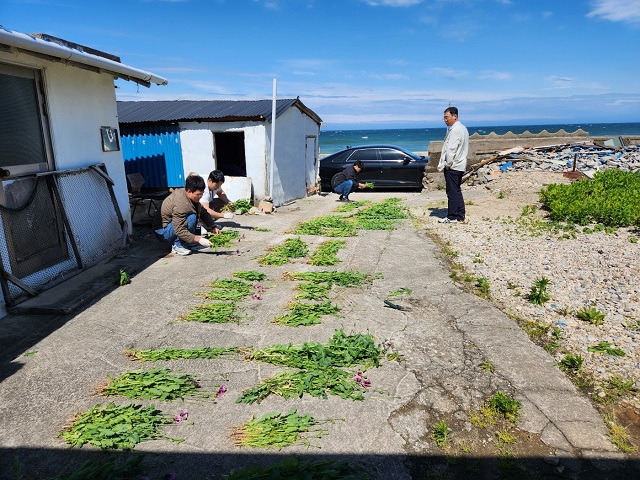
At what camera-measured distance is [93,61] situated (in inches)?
248

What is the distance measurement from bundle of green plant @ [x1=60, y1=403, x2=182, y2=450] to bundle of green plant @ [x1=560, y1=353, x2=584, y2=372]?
134 inches

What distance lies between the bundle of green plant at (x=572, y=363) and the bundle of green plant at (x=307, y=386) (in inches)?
76.2

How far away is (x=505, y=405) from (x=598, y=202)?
8669 mm

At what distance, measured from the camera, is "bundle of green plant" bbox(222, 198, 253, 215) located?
40.5ft

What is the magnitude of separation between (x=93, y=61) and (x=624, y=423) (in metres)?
7.47

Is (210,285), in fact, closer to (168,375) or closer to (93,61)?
(168,375)

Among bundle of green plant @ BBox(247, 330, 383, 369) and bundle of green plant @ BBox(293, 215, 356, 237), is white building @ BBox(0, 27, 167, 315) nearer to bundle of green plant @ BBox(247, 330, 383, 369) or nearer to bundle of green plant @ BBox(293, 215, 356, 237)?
bundle of green plant @ BBox(247, 330, 383, 369)

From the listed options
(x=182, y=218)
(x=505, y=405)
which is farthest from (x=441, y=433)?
(x=182, y=218)

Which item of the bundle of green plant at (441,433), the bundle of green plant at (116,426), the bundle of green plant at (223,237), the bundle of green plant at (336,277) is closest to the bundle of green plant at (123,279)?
the bundle of green plant at (223,237)

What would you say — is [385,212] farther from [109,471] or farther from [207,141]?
[109,471]

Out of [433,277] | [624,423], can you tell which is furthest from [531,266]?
[624,423]

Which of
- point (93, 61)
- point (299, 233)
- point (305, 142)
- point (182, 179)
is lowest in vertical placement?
point (299, 233)

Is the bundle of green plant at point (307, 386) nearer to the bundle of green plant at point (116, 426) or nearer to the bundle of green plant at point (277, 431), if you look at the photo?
the bundle of green plant at point (277, 431)

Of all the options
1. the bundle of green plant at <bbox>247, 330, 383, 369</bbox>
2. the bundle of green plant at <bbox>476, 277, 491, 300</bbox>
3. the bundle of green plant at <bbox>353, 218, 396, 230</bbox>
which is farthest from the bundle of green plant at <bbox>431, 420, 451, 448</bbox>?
the bundle of green plant at <bbox>353, 218, 396, 230</bbox>
